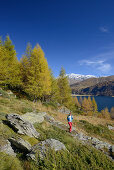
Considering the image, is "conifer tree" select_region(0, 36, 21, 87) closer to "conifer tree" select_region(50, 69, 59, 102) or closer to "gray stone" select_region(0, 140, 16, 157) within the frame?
"conifer tree" select_region(50, 69, 59, 102)

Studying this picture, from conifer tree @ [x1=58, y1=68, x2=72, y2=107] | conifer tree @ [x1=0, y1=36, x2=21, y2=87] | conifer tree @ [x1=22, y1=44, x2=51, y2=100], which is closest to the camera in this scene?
conifer tree @ [x1=0, y1=36, x2=21, y2=87]

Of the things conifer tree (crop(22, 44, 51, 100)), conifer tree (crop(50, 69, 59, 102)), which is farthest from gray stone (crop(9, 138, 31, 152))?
conifer tree (crop(50, 69, 59, 102))

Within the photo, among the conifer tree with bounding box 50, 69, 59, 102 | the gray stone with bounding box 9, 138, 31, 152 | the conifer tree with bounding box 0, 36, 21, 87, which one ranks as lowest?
the gray stone with bounding box 9, 138, 31, 152

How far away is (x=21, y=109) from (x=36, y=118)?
2.71 meters

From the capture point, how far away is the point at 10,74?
16922mm

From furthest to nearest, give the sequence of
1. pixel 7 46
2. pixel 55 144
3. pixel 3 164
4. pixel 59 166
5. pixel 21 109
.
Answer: pixel 7 46 → pixel 21 109 → pixel 55 144 → pixel 59 166 → pixel 3 164

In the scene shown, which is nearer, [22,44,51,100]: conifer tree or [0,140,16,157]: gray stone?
[0,140,16,157]: gray stone

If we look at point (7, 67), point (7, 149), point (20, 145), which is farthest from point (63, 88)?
point (7, 149)

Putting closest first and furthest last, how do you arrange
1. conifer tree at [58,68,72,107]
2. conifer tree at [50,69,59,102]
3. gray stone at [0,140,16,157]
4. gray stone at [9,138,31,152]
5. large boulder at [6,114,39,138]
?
gray stone at [0,140,16,157]
gray stone at [9,138,31,152]
large boulder at [6,114,39,138]
conifer tree at [50,69,59,102]
conifer tree at [58,68,72,107]

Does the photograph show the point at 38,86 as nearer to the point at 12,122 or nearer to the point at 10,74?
the point at 10,74

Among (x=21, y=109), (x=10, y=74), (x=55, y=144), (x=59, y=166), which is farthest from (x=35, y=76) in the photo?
(x=59, y=166)

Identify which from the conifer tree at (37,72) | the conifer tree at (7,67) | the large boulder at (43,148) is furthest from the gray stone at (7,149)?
the conifer tree at (7,67)

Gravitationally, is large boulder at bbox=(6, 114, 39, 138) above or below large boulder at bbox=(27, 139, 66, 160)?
above

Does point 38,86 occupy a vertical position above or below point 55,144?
above
